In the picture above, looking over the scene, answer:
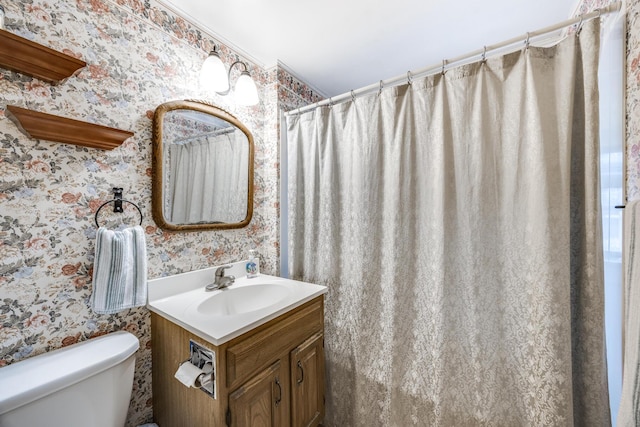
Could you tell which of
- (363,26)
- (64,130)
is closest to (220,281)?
(64,130)

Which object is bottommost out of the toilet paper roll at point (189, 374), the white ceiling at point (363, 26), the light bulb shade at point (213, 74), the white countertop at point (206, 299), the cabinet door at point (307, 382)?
the cabinet door at point (307, 382)

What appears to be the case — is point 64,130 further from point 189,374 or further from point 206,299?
point 189,374

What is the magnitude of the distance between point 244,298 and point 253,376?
0.49 m

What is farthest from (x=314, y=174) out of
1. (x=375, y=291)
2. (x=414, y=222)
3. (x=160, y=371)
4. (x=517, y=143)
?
(x=160, y=371)

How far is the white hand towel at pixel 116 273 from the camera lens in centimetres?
94

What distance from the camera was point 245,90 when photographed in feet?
4.73

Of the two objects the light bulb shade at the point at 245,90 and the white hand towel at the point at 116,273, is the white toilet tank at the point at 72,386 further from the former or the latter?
the light bulb shade at the point at 245,90

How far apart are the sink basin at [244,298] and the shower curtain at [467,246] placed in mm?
301

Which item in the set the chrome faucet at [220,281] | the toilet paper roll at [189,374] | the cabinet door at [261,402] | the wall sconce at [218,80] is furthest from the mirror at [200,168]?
the cabinet door at [261,402]

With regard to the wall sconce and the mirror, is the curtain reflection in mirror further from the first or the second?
the wall sconce

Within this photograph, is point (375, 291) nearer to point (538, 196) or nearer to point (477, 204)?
point (477, 204)

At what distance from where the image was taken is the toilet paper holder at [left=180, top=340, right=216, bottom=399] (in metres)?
0.85

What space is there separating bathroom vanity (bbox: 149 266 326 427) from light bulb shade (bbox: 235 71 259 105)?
1.06 meters

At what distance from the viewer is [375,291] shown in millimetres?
1365
